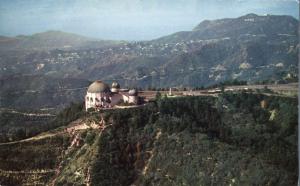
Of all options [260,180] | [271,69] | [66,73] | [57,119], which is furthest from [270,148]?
[271,69]

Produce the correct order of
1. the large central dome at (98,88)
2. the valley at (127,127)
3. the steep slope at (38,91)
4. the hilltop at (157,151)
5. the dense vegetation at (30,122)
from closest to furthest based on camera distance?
1. the hilltop at (157,151)
2. the valley at (127,127)
3. the dense vegetation at (30,122)
4. the large central dome at (98,88)
5. the steep slope at (38,91)

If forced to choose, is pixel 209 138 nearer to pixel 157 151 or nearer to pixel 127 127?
pixel 157 151

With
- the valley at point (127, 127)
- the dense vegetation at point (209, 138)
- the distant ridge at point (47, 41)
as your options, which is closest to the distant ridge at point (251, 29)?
the valley at point (127, 127)

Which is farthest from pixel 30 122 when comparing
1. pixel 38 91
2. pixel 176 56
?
pixel 176 56

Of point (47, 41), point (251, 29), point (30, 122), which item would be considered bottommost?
point (30, 122)

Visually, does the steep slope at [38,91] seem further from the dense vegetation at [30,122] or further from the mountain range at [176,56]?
the dense vegetation at [30,122]

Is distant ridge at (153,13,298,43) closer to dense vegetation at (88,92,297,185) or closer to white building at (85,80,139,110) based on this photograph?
dense vegetation at (88,92,297,185)
